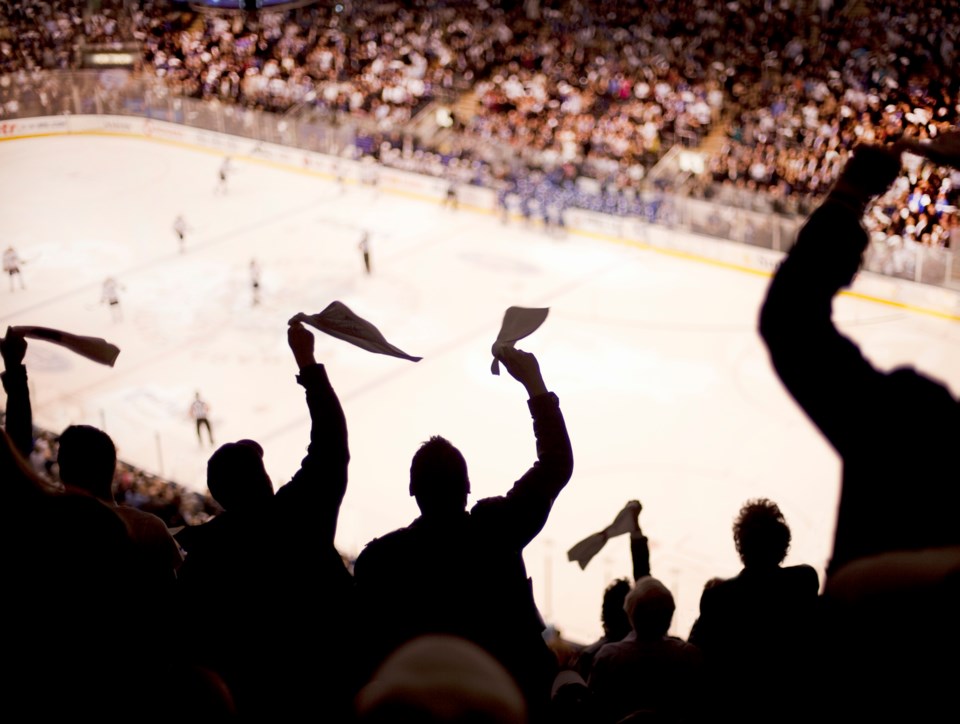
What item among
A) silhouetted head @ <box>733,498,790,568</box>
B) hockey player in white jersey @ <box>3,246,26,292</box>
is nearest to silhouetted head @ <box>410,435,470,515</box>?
silhouetted head @ <box>733,498,790,568</box>

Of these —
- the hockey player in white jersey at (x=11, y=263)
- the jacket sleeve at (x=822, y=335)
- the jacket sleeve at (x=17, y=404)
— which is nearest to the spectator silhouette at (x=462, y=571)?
the jacket sleeve at (x=822, y=335)

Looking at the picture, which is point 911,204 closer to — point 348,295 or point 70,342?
point 348,295

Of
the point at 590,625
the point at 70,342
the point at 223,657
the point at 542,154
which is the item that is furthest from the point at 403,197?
the point at 223,657

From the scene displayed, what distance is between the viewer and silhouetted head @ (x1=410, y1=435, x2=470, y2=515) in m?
3.25

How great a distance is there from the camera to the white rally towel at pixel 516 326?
414 cm

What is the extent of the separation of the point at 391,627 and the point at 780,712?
1108 millimetres

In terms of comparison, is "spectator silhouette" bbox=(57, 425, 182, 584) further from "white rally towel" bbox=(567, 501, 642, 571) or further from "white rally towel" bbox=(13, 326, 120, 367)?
"white rally towel" bbox=(567, 501, 642, 571)

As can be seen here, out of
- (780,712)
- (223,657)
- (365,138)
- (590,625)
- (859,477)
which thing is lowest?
(590,625)

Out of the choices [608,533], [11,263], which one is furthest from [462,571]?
[11,263]

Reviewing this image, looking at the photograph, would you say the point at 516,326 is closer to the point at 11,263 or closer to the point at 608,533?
the point at 608,533

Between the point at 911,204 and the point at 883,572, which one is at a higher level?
the point at 883,572

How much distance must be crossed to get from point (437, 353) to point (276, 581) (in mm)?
16041

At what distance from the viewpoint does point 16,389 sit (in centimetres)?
462

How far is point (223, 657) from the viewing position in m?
3.27
